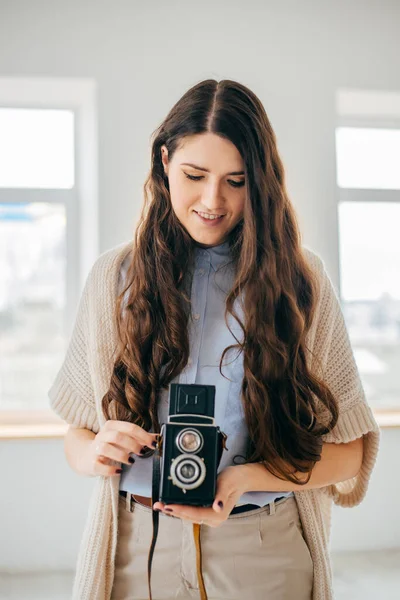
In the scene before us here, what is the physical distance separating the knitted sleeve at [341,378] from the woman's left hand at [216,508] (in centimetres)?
27

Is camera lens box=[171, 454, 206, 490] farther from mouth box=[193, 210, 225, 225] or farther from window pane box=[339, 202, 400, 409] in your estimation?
window pane box=[339, 202, 400, 409]

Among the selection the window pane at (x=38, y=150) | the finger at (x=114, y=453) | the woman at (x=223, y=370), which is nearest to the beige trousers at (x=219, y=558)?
the woman at (x=223, y=370)

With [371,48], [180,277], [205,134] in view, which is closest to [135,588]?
[180,277]

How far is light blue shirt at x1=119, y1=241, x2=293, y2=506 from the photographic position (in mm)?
954

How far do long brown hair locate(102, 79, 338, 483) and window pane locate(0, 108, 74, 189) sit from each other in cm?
201

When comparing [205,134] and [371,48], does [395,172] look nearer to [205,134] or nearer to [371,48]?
[371,48]

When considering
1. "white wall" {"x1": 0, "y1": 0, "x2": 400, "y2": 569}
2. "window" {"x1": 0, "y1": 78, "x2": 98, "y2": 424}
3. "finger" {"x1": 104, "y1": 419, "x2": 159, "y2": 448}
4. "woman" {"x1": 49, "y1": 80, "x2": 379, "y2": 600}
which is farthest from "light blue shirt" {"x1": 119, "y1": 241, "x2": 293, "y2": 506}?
"window" {"x1": 0, "y1": 78, "x2": 98, "y2": 424}

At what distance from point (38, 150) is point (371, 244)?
5.83 ft

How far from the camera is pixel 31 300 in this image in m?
Result: 2.95

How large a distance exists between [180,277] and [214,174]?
0.62 ft

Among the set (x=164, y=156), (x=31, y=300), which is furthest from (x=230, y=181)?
(x=31, y=300)

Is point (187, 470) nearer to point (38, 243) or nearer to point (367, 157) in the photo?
point (38, 243)

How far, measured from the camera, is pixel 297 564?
37.9 inches

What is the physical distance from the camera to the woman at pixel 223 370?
0.93m
